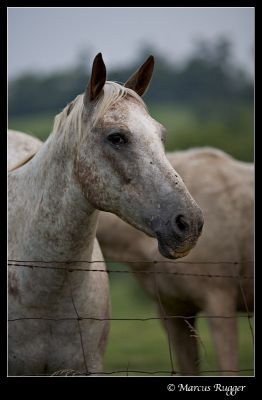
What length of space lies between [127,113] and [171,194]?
0.51 m

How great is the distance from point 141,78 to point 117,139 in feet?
1.99

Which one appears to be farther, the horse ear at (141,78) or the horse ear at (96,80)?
the horse ear at (141,78)

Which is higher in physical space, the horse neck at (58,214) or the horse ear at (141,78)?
the horse ear at (141,78)

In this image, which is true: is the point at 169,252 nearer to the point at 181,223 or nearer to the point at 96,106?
the point at 181,223

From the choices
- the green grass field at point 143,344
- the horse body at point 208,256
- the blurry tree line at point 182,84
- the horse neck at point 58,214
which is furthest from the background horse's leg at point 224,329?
the blurry tree line at point 182,84

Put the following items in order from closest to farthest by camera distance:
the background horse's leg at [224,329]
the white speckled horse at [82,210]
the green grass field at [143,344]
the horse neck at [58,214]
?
1. the white speckled horse at [82,210]
2. the horse neck at [58,214]
3. the background horse's leg at [224,329]
4. the green grass field at [143,344]

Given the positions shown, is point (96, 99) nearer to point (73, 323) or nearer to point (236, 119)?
point (73, 323)

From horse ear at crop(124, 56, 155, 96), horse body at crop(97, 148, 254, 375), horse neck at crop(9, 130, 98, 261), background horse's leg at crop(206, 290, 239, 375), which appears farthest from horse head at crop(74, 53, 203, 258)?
background horse's leg at crop(206, 290, 239, 375)

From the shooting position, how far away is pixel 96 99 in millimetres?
3613

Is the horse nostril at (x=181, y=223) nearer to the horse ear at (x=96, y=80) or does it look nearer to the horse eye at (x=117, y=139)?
the horse eye at (x=117, y=139)

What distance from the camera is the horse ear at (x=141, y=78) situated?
3.83 metres

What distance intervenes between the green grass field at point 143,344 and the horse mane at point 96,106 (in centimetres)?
212
